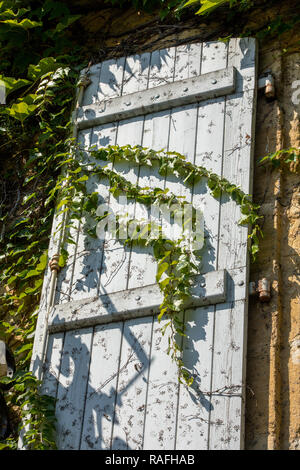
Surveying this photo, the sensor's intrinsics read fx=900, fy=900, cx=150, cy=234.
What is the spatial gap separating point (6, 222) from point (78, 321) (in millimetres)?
1079

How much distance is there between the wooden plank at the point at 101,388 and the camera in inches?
157

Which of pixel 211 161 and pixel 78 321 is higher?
pixel 211 161

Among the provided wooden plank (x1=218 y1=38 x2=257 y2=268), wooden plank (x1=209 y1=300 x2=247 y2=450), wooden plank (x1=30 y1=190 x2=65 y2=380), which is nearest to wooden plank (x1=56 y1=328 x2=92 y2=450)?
wooden plank (x1=30 y1=190 x2=65 y2=380)

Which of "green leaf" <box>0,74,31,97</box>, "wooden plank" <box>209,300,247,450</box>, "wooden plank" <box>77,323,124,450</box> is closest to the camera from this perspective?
"wooden plank" <box>209,300,247,450</box>

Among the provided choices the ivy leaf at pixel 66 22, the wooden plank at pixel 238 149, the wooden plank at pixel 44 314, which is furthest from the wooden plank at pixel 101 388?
the ivy leaf at pixel 66 22

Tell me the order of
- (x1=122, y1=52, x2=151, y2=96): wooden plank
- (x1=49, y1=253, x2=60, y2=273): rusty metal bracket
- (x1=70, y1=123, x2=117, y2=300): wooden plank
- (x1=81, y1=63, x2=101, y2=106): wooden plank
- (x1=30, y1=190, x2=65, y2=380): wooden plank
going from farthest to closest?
(x1=81, y1=63, x2=101, y2=106): wooden plank < (x1=122, y1=52, x2=151, y2=96): wooden plank < (x1=49, y1=253, x2=60, y2=273): rusty metal bracket < (x1=70, y1=123, x2=117, y2=300): wooden plank < (x1=30, y1=190, x2=65, y2=380): wooden plank

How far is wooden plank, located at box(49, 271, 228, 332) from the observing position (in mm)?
4086

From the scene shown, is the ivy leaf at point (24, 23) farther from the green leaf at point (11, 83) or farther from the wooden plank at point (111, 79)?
the wooden plank at point (111, 79)

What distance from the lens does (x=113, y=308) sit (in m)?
4.25

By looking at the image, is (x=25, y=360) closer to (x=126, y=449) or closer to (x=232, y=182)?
(x=126, y=449)

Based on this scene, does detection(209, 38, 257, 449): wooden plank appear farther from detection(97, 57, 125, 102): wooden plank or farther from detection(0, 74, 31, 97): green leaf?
detection(0, 74, 31, 97): green leaf

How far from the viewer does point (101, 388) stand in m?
4.10

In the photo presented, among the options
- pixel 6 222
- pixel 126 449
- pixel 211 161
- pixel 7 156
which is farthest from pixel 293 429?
pixel 7 156

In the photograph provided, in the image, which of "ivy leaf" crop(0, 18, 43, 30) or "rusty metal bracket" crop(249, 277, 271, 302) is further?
"ivy leaf" crop(0, 18, 43, 30)
